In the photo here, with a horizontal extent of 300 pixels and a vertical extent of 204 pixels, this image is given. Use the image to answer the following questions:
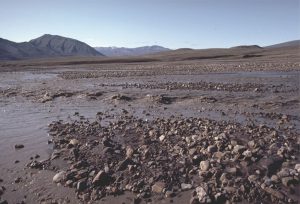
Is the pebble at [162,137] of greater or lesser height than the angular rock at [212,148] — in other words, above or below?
below

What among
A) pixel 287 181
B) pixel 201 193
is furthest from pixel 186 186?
pixel 287 181

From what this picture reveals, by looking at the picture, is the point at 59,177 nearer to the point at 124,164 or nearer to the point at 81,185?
the point at 81,185

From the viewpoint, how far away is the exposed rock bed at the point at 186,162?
7793 millimetres

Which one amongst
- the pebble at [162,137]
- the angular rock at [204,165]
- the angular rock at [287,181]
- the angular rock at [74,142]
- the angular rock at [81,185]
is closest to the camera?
the angular rock at [287,181]

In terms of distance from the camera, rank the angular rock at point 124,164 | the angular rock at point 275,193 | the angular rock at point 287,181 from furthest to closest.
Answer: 1. the angular rock at point 124,164
2. the angular rock at point 287,181
3. the angular rock at point 275,193

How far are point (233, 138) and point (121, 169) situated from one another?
142 inches

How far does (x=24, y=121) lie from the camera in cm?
1666

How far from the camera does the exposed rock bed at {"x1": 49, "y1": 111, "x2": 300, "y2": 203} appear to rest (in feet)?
25.6

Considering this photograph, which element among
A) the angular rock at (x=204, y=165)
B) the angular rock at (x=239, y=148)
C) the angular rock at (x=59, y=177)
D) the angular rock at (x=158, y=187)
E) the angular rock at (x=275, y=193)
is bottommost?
the angular rock at (x=59, y=177)

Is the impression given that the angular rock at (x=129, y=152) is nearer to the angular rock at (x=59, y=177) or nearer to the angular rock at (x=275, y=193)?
the angular rock at (x=59, y=177)

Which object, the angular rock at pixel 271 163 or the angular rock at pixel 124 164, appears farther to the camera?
the angular rock at pixel 124 164

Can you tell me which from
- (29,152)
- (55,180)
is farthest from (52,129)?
(55,180)

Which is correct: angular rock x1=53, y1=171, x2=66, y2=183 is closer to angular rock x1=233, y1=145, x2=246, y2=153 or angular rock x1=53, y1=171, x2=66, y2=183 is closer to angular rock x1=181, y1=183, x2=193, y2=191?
angular rock x1=181, y1=183, x2=193, y2=191

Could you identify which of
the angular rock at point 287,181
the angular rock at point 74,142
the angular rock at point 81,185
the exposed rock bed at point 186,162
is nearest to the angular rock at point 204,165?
the exposed rock bed at point 186,162
